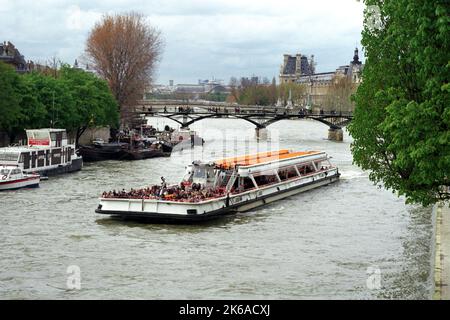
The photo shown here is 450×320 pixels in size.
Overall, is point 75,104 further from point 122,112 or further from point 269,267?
point 269,267

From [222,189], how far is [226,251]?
9.08m

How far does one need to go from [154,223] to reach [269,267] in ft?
29.2

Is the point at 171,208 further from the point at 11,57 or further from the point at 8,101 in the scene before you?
the point at 11,57

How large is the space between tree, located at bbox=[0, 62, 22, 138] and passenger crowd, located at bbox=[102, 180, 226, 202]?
22941 mm

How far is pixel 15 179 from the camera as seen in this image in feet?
140

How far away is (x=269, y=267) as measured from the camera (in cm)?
2495

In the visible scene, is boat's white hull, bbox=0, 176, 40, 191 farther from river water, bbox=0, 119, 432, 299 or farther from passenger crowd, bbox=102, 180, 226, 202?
passenger crowd, bbox=102, 180, 226, 202

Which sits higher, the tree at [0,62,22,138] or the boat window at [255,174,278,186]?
the tree at [0,62,22,138]

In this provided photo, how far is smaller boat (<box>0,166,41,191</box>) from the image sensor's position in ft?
138

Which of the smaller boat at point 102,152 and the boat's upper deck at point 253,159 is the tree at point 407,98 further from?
the smaller boat at point 102,152

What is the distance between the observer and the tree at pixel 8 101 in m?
55.1

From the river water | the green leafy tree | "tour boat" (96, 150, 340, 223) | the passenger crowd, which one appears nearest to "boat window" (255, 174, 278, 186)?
"tour boat" (96, 150, 340, 223)

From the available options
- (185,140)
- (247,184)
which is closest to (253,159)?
(247,184)

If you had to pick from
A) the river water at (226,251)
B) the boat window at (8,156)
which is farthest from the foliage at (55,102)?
the river water at (226,251)
